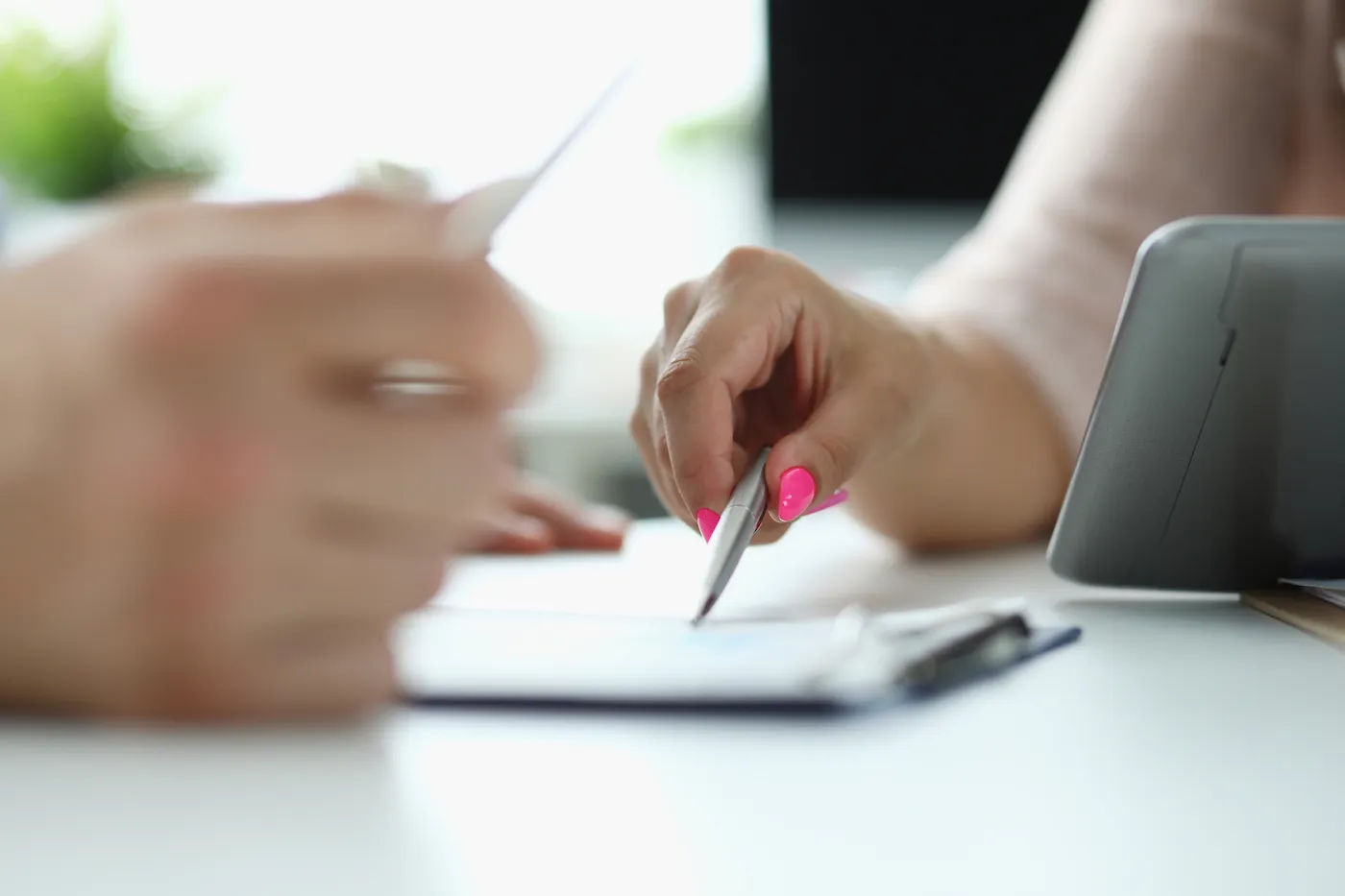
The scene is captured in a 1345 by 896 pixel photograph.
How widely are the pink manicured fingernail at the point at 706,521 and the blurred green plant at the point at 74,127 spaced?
1.85m

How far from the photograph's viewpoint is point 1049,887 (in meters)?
0.23

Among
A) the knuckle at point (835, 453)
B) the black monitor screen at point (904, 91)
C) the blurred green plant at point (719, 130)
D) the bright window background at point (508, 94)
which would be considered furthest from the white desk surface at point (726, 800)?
the blurred green plant at point (719, 130)

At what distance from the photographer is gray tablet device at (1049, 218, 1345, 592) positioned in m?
0.41

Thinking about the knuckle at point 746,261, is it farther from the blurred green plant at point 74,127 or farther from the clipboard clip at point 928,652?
the blurred green plant at point 74,127

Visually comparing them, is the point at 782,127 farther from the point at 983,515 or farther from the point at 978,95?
the point at 983,515

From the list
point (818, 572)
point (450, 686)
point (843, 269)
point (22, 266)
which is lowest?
point (843, 269)

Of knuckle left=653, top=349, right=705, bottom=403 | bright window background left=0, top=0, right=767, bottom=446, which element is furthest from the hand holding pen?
bright window background left=0, top=0, right=767, bottom=446

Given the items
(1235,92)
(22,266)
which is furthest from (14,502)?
(1235,92)

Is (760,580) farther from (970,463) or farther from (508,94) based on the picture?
(508,94)

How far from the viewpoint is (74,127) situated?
2152 millimetres

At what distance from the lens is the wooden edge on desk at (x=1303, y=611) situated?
442mm

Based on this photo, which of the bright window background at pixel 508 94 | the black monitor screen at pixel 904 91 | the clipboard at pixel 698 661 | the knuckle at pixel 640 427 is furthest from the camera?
the bright window background at pixel 508 94

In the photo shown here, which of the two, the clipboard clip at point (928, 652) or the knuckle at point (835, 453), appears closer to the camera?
the clipboard clip at point (928, 652)

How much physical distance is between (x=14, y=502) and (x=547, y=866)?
0.38 ft
